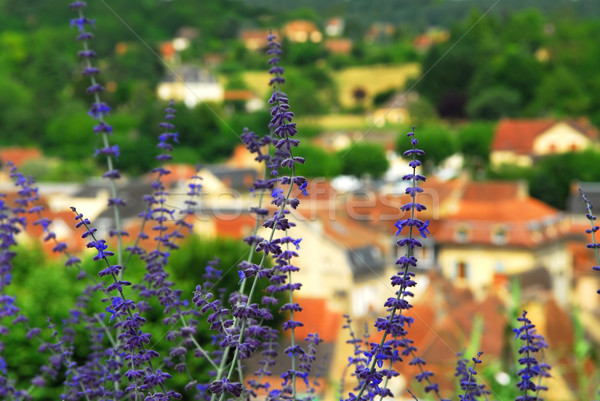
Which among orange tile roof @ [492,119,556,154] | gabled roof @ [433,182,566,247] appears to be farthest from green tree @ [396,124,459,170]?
gabled roof @ [433,182,566,247]

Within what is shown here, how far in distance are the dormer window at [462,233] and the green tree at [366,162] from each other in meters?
14.1

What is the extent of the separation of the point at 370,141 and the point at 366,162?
14.9 m

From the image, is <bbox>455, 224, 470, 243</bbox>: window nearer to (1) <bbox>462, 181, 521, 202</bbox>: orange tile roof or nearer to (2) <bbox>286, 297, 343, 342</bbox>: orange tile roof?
(1) <bbox>462, 181, 521, 202</bbox>: orange tile roof

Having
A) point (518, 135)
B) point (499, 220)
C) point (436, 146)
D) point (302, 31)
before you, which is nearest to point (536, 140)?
point (518, 135)

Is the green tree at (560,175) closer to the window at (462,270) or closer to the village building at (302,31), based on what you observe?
the window at (462,270)

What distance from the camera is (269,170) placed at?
12.4 feet

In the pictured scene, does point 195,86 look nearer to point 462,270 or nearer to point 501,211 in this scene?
point 501,211

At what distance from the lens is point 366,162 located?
205ft

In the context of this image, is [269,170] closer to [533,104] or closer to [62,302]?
[62,302]

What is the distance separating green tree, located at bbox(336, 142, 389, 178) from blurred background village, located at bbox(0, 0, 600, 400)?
0.22 metres

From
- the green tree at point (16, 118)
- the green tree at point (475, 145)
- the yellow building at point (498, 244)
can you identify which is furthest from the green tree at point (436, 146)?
the green tree at point (16, 118)

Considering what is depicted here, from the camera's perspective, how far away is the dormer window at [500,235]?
47281 millimetres

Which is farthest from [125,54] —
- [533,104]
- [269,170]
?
[269,170]

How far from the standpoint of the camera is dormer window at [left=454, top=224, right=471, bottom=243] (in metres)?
48.0
